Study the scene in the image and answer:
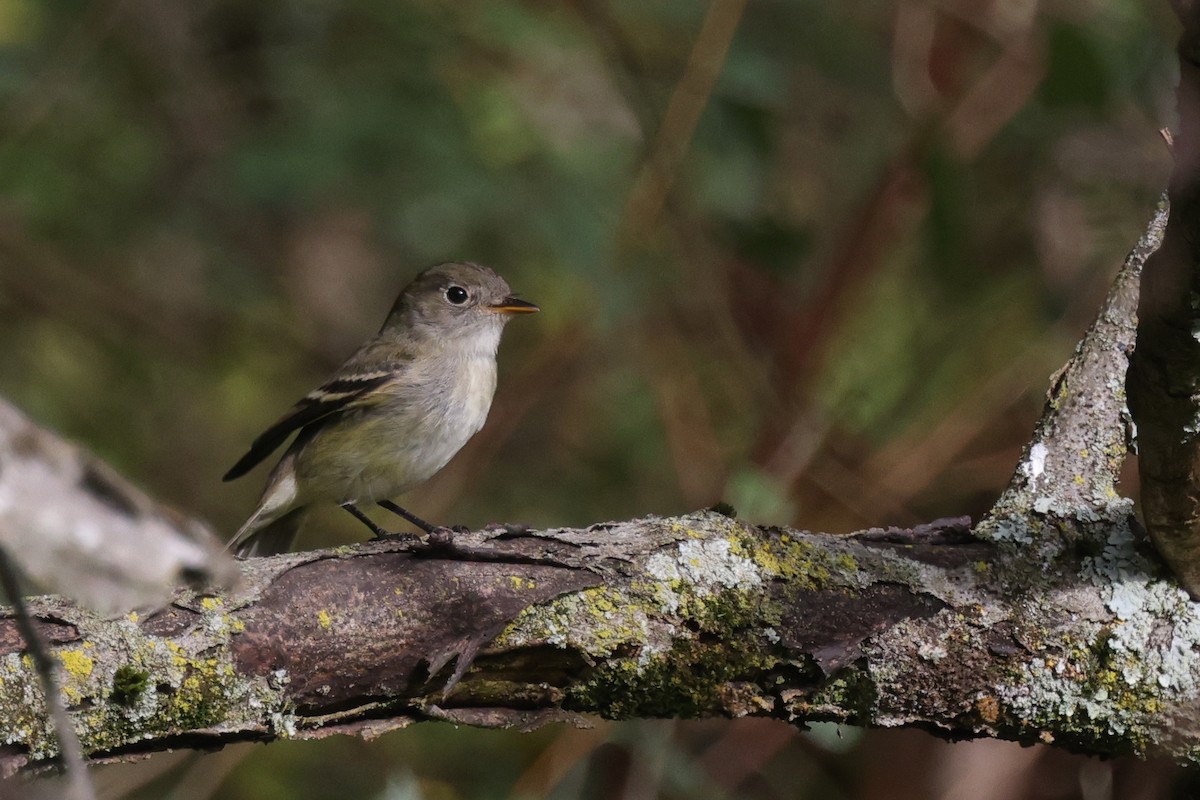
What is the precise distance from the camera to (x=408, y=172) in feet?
16.3

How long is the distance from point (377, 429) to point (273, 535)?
2.22 feet

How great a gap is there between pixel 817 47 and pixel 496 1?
168 cm

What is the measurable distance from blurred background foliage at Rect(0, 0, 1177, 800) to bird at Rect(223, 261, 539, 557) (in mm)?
576

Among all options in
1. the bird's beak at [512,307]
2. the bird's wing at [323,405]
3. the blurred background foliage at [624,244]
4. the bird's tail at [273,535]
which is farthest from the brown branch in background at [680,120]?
the bird's tail at [273,535]

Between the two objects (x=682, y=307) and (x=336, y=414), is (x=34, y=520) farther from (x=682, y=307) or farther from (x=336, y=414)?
(x=682, y=307)

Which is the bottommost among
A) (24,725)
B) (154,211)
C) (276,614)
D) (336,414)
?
(24,725)

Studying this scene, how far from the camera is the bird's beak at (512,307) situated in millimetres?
4719

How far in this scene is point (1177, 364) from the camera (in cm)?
202

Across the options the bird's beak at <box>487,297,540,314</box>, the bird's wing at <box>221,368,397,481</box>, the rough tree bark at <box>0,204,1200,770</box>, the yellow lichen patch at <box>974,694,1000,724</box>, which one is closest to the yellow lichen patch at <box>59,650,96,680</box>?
the rough tree bark at <box>0,204,1200,770</box>

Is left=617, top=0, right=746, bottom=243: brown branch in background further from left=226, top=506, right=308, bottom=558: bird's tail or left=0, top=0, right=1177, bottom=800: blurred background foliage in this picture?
left=226, top=506, right=308, bottom=558: bird's tail

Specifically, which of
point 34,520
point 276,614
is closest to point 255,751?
point 276,614

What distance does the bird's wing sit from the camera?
172 inches

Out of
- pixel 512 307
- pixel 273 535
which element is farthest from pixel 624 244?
pixel 273 535

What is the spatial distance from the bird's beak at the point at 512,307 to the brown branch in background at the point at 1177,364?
106 inches
